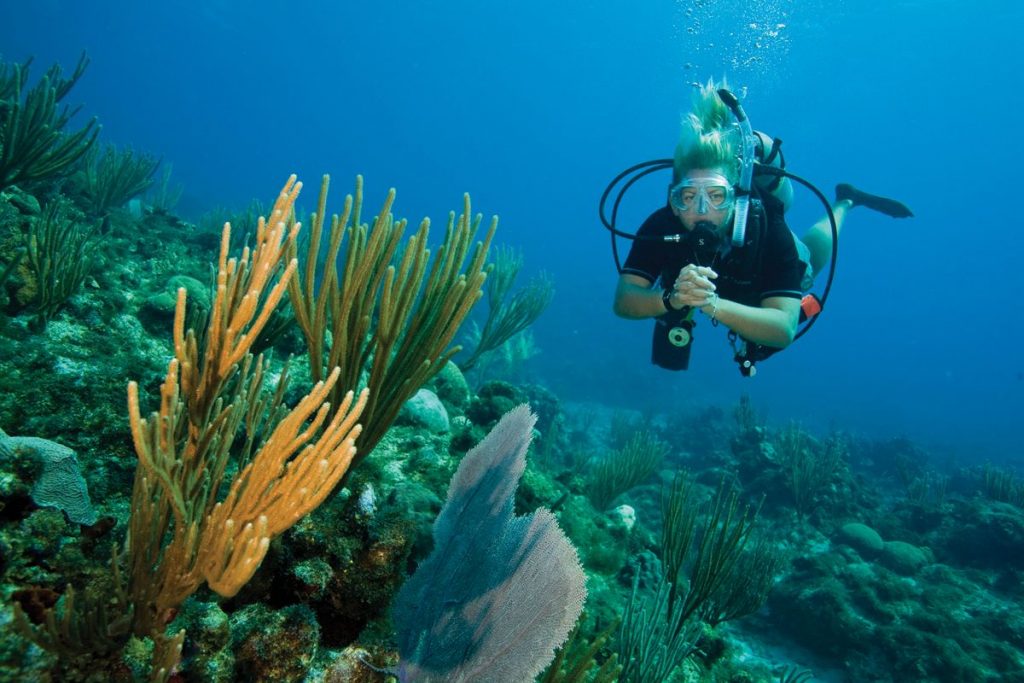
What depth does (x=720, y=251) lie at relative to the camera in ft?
13.8

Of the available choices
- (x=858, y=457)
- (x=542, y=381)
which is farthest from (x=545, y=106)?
(x=858, y=457)

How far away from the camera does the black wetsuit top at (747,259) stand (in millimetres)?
3979

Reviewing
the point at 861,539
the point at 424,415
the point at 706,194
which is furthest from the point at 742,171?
the point at 861,539

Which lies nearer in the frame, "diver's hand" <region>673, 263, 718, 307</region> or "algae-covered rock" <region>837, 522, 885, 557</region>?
"diver's hand" <region>673, 263, 718, 307</region>

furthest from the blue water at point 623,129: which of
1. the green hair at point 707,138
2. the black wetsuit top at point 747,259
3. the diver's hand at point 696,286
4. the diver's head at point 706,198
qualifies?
the diver's hand at point 696,286

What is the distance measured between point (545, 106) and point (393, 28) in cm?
3874

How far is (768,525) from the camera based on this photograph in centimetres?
931

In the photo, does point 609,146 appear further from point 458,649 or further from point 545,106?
point 458,649

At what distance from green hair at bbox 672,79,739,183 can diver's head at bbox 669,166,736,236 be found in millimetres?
86

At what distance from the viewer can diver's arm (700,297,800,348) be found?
349 cm

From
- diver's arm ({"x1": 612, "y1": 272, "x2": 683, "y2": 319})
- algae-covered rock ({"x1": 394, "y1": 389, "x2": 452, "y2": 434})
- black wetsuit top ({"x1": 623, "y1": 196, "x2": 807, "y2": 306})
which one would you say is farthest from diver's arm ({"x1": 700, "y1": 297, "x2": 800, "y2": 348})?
algae-covered rock ({"x1": 394, "y1": 389, "x2": 452, "y2": 434})

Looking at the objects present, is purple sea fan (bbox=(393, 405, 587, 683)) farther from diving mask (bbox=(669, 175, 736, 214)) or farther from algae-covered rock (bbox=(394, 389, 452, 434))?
diving mask (bbox=(669, 175, 736, 214))

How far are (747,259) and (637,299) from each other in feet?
3.24

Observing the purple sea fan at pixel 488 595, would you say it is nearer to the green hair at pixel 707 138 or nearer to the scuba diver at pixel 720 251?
the scuba diver at pixel 720 251
